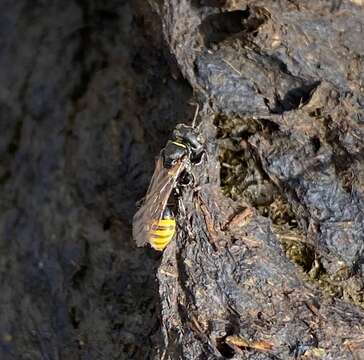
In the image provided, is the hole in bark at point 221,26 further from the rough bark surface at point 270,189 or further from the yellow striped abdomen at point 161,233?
the yellow striped abdomen at point 161,233

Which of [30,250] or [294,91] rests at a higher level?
[294,91]

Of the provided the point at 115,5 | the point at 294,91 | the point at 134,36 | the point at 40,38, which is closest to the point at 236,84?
the point at 294,91

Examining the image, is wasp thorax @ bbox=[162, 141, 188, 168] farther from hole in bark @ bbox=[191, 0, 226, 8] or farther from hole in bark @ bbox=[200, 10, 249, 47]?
hole in bark @ bbox=[191, 0, 226, 8]

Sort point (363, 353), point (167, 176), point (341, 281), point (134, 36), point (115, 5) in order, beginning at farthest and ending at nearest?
point (115, 5)
point (134, 36)
point (167, 176)
point (341, 281)
point (363, 353)

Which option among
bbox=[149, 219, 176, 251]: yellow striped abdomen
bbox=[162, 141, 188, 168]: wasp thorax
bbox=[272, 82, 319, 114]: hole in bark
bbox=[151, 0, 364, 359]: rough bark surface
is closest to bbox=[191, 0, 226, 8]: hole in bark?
bbox=[151, 0, 364, 359]: rough bark surface

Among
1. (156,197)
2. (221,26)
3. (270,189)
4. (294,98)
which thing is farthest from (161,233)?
(221,26)

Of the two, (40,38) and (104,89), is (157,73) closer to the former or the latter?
(104,89)

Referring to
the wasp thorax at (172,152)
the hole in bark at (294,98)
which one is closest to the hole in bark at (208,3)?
the hole in bark at (294,98)
